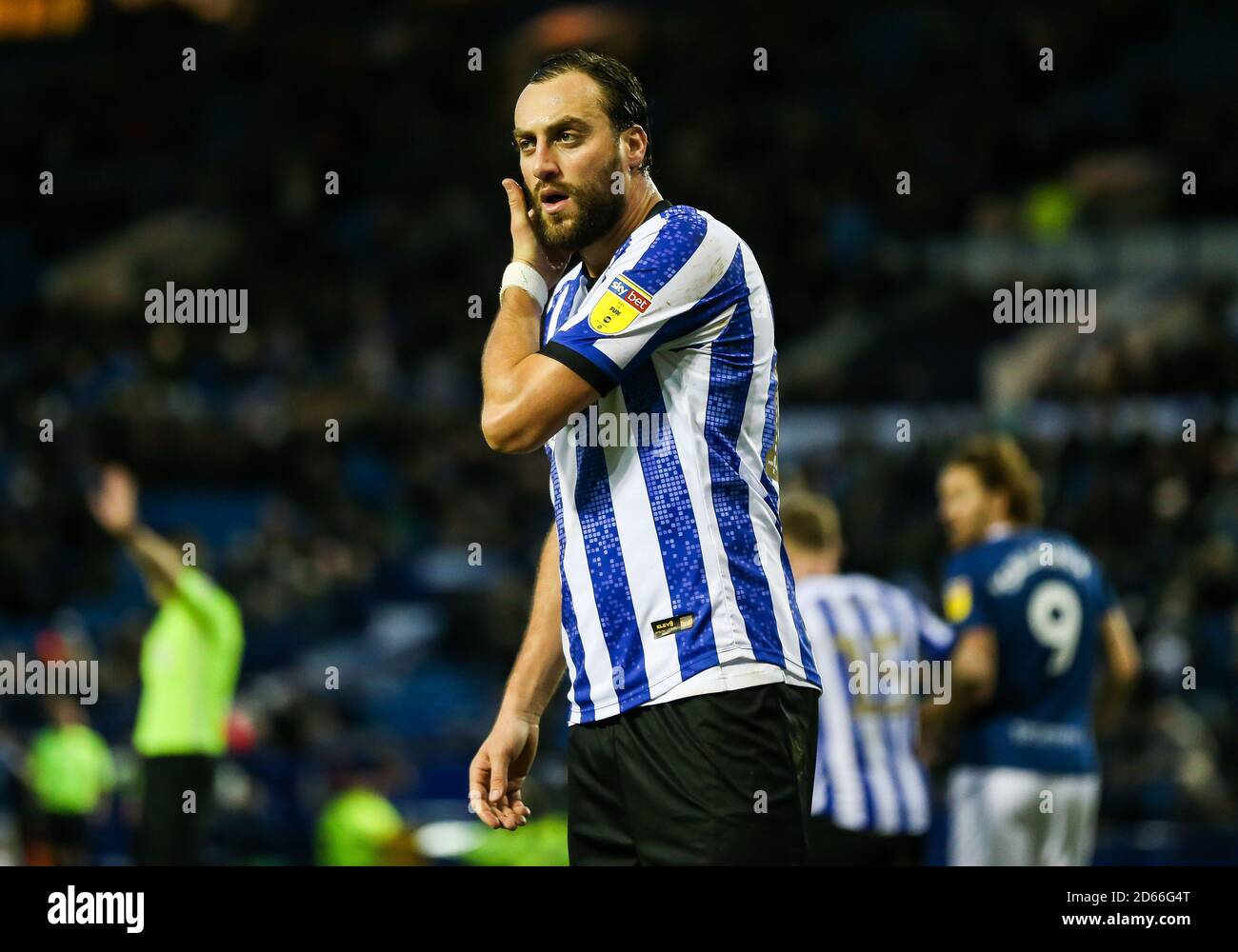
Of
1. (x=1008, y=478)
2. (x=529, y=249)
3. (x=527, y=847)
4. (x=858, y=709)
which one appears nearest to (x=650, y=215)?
(x=529, y=249)

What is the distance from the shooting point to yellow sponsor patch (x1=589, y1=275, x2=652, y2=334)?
3082 mm

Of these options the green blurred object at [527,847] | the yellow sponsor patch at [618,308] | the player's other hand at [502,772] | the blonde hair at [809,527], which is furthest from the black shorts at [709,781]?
the green blurred object at [527,847]

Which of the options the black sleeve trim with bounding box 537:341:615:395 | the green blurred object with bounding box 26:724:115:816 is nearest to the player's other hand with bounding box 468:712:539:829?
the black sleeve trim with bounding box 537:341:615:395

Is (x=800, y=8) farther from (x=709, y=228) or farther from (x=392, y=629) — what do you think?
(x=709, y=228)

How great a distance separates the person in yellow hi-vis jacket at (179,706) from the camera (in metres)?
8.02

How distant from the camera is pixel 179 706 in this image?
8.17 meters

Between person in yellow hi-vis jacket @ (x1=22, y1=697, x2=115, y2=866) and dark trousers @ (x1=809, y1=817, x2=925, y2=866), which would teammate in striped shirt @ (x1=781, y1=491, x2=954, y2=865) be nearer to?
dark trousers @ (x1=809, y1=817, x2=925, y2=866)

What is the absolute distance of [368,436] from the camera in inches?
640

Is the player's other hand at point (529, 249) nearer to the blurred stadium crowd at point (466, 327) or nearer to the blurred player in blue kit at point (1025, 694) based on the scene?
the blurred player in blue kit at point (1025, 694)

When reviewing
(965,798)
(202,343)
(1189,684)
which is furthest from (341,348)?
(965,798)

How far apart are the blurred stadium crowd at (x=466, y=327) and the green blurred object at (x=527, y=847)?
0.44 metres

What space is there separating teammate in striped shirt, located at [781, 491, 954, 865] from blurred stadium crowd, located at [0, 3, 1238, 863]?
3.36m
